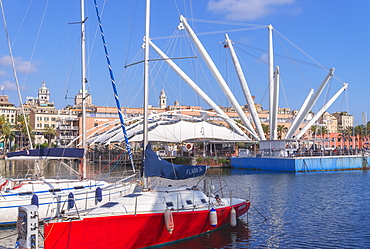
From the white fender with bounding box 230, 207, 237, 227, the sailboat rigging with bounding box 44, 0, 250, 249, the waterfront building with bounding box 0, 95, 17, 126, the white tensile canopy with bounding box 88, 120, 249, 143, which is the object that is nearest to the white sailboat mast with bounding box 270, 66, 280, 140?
the white tensile canopy with bounding box 88, 120, 249, 143

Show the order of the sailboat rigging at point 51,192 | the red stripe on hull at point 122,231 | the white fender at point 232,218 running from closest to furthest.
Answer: the red stripe on hull at point 122,231 < the white fender at point 232,218 < the sailboat rigging at point 51,192

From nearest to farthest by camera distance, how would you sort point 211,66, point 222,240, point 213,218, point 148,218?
1. point 148,218
2. point 213,218
3. point 222,240
4. point 211,66

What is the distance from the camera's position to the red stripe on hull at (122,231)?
52.5ft

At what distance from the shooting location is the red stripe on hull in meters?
16.0

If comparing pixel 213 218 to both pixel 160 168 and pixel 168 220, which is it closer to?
pixel 168 220

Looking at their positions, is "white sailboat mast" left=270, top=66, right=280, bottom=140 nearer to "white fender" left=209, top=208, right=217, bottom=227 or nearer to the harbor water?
the harbor water

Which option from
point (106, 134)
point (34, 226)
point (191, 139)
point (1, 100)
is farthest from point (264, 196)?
point (1, 100)

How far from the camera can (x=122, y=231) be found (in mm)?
17516

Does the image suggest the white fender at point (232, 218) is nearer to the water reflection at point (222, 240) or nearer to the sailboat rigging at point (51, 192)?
the water reflection at point (222, 240)

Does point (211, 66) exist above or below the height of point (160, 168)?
above

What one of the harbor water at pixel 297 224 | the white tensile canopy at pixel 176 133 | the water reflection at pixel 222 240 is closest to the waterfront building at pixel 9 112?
the white tensile canopy at pixel 176 133

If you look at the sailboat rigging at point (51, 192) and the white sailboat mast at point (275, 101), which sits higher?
the white sailboat mast at point (275, 101)

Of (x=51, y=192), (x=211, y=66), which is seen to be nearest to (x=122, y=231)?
(x=51, y=192)

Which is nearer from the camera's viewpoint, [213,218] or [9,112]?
[213,218]
